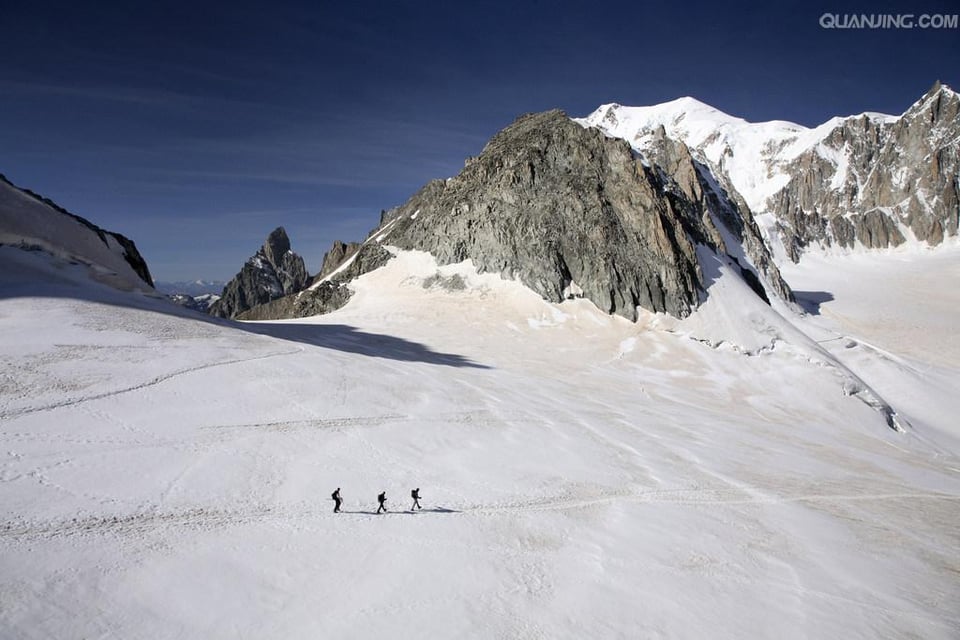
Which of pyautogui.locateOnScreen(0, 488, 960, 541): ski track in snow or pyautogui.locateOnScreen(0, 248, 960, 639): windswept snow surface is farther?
pyautogui.locateOnScreen(0, 488, 960, 541): ski track in snow

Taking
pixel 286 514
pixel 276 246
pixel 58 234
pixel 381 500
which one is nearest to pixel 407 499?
pixel 381 500

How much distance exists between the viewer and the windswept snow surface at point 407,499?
12234 mm

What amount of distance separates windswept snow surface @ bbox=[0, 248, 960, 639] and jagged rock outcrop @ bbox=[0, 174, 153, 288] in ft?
8.85

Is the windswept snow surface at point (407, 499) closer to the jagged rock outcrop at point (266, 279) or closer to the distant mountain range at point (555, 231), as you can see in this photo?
the distant mountain range at point (555, 231)

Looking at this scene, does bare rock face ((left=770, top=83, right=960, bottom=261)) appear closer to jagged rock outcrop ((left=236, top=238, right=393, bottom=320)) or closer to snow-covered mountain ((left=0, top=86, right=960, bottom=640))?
snow-covered mountain ((left=0, top=86, right=960, bottom=640))

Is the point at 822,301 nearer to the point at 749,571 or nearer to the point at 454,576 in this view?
the point at 749,571

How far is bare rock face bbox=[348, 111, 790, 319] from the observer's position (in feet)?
191

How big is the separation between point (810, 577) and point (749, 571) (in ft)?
6.73

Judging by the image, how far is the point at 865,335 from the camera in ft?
269

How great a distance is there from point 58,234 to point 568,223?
168 feet

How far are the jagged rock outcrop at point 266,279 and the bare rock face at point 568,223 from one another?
69.4m

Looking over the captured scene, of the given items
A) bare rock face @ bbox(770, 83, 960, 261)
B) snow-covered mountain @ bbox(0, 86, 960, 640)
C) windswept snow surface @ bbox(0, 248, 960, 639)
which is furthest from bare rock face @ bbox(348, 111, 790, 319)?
bare rock face @ bbox(770, 83, 960, 261)

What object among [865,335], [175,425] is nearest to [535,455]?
[175,425]

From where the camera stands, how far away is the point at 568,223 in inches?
2510
